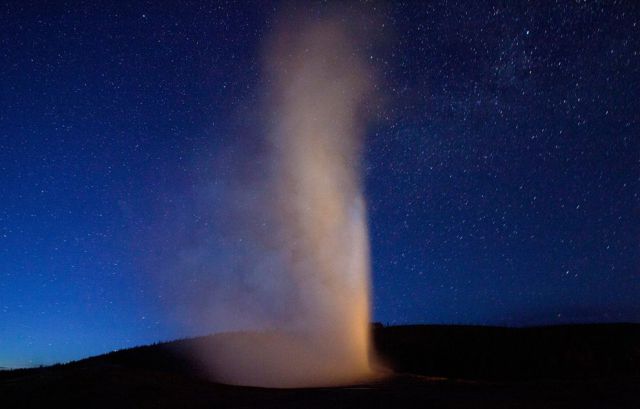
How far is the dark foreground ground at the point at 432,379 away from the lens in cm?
1045

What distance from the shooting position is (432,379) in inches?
591

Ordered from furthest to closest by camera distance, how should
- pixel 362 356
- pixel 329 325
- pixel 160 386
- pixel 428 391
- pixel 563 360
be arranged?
pixel 329 325
pixel 362 356
pixel 563 360
pixel 160 386
pixel 428 391

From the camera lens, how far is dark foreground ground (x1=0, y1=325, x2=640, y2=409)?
10445 millimetres

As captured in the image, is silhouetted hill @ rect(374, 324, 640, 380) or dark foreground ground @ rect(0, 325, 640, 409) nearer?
dark foreground ground @ rect(0, 325, 640, 409)

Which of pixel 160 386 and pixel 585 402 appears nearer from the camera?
pixel 585 402

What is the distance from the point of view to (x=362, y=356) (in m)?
23.8

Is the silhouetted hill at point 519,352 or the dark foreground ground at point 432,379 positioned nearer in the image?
the dark foreground ground at point 432,379

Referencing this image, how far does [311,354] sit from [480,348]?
27.5 feet

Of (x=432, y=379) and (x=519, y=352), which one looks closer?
(x=432, y=379)

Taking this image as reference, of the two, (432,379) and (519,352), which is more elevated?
(519,352)

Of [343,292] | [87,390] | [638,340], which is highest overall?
[343,292]

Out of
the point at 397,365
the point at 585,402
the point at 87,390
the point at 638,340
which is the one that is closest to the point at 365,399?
the point at 585,402

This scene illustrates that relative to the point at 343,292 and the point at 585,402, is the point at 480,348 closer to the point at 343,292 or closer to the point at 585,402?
the point at 343,292

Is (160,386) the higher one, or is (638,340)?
(638,340)
